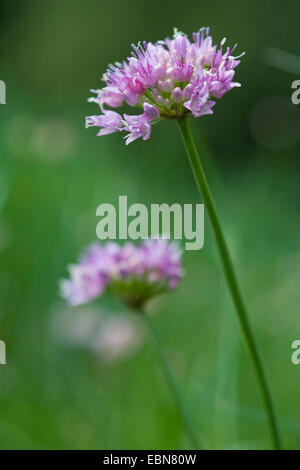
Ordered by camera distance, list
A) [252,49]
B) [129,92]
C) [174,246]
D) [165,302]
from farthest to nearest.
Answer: [252,49]
[165,302]
[174,246]
[129,92]

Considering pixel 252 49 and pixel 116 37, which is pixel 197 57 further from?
pixel 116 37

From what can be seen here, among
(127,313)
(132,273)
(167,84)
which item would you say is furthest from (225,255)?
(127,313)

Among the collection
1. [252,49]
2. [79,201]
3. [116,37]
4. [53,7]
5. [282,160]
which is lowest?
[79,201]

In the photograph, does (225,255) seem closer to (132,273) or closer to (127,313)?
(132,273)

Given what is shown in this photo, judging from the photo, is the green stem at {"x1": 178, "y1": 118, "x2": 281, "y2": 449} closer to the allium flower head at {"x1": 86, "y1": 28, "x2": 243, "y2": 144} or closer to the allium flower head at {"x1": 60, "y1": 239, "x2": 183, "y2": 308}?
the allium flower head at {"x1": 86, "y1": 28, "x2": 243, "y2": 144}

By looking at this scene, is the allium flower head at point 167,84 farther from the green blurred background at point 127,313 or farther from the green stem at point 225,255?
the green blurred background at point 127,313

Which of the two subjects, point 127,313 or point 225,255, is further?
point 127,313

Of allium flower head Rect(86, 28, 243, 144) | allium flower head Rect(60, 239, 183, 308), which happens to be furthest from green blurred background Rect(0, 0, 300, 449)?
allium flower head Rect(86, 28, 243, 144)

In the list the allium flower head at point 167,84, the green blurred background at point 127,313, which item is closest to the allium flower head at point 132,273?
the green blurred background at point 127,313

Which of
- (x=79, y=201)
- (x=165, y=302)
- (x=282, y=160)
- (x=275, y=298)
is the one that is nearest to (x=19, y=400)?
(x=165, y=302)
